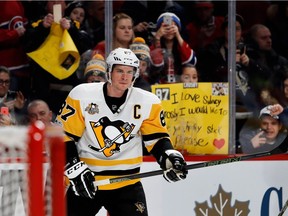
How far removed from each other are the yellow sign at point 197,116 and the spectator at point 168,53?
0.07 meters

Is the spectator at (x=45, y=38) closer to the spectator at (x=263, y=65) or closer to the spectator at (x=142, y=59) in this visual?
the spectator at (x=142, y=59)

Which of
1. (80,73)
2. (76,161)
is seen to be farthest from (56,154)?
(80,73)

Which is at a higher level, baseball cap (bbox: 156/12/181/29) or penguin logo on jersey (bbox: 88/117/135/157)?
baseball cap (bbox: 156/12/181/29)

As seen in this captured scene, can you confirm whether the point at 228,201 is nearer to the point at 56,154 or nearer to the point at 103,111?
the point at 103,111

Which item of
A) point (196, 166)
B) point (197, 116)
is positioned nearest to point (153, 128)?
point (196, 166)

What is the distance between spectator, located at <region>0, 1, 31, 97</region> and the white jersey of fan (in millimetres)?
923

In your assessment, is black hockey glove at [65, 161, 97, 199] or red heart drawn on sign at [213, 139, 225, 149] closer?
black hockey glove at [65, 161, 97, 199]

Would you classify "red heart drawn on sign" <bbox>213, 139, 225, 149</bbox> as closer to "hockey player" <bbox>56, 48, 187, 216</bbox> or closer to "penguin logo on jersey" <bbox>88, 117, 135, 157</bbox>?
"hockey player" <bbox>56, 48, 187, 216</bbox>

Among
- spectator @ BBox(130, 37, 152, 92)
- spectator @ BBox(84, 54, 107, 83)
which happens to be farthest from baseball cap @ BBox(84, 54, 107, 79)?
spectator @ BBox(130, 37, 152, 92)

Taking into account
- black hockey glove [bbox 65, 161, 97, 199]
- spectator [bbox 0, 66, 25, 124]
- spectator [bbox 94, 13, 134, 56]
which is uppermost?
spectator [bbox 94, 13, 134, 56]

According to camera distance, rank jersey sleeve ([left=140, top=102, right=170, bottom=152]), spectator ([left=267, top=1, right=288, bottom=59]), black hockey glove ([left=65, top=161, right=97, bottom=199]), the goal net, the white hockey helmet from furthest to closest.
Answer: spectator ([left=267, top=1, right=288, bottom=59]), jersey sleeve ([left=140, top=102, right=170, bottom=152]), the white hockey helmet, black hockey glove ([left=65, top=161, right=97, bottom=199]), the goal net

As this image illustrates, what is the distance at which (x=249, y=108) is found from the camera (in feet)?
22.6

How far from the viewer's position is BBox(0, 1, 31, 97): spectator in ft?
22.5

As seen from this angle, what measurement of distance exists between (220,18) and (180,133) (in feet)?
2.63
